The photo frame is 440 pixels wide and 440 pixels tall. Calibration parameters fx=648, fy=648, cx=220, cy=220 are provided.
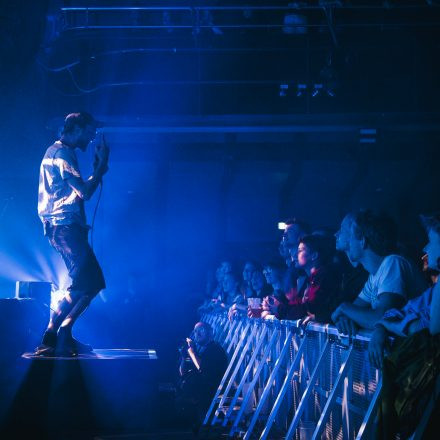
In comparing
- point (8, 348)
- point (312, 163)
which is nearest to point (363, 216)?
point (8, 348)

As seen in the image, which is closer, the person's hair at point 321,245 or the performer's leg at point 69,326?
the performer's leg at point 69,326

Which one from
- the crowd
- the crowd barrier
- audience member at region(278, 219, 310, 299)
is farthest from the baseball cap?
audience member at region(278, 219, 310, 299)

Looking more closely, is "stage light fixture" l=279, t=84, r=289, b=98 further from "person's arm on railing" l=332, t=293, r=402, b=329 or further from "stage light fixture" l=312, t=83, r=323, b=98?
"person's arm on railing" l=332, t=293, r=402, b=329

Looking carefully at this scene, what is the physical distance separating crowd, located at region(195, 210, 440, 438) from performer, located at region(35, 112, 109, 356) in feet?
4.54

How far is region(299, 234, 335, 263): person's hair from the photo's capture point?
4.43 meters

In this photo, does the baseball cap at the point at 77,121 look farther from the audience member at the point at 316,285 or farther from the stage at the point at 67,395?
the audience member at the point at 316,285

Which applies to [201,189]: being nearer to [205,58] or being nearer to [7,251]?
[205,58]

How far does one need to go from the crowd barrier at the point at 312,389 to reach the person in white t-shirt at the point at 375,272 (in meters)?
0.11

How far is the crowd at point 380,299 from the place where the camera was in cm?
216

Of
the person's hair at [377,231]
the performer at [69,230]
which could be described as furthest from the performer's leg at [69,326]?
the person's hair at [377,231]

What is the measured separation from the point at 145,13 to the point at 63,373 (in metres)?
6.52

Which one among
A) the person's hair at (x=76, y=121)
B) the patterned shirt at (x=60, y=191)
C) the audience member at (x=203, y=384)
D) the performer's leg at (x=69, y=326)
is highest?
the person's hair at (x=76, y=121)

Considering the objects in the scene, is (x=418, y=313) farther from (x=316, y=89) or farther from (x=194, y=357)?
(x=316, y=89)

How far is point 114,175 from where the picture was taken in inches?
441
